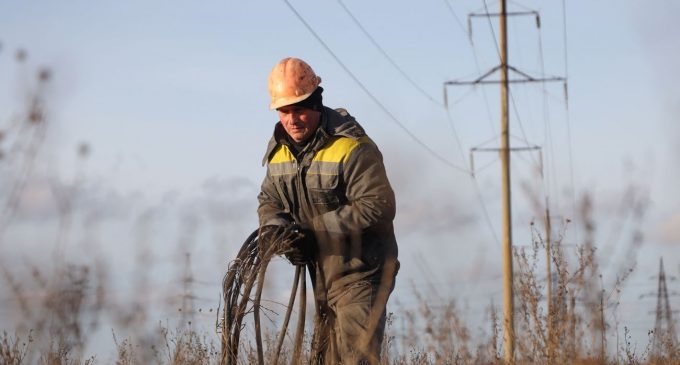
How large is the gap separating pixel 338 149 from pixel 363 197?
1.05 feet

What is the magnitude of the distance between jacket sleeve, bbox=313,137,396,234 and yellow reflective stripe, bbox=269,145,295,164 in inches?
16.2

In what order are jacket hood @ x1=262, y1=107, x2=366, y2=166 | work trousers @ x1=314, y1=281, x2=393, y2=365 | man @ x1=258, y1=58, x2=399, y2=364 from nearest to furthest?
work trousers @ x1=314, y1=281, x2=393, y2=365 < man @ x1=258, y1=58, x2=399, y2=364 < jacket hood @ x1=262, y1=107, x2=366, y2=166

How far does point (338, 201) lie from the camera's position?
23.0ft

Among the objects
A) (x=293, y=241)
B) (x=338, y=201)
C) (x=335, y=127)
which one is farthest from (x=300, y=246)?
(x=335, y=127)

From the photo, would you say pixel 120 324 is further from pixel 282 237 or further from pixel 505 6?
pixel 505 6

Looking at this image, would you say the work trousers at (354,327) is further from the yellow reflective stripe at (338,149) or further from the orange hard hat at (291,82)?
the orange hard hat at (291,82)

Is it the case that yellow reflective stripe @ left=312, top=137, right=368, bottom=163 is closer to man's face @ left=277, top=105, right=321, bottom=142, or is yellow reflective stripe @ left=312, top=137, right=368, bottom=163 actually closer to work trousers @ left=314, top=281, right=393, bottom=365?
man's face @ left=277, top=105, right=321, bottom=142

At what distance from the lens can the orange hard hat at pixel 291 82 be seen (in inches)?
279

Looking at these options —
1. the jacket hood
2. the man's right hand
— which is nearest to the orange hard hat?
the jacket hood

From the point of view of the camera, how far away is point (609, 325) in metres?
6.07

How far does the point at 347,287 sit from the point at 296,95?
1.17m

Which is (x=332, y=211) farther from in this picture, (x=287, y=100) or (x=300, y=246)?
(x=287, y=100)

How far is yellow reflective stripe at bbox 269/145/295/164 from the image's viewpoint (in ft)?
23.4

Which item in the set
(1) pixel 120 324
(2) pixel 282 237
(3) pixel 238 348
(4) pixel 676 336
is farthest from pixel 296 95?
(4) pixel 676 336
